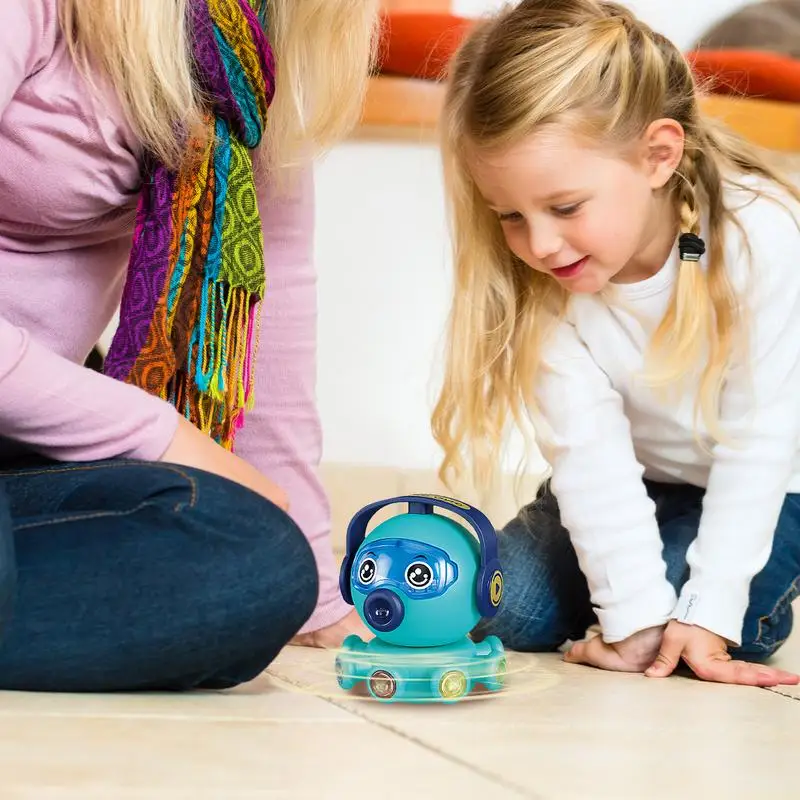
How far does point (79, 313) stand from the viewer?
107 cm

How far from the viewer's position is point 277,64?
1.15m

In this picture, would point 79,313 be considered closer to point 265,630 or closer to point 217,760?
point 265,630

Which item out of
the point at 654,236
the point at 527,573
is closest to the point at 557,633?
the point at 527,573

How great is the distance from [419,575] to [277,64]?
538mm

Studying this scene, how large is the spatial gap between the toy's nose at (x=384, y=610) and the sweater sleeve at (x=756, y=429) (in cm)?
37

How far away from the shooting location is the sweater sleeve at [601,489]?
1.17 meters

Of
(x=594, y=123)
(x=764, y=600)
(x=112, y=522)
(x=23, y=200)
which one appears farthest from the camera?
(x=764, y=600)

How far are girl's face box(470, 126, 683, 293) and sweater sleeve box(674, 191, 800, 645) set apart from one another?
11 centimetres

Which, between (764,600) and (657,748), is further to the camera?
(764,600)

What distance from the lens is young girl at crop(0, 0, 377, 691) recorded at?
826 millimetres

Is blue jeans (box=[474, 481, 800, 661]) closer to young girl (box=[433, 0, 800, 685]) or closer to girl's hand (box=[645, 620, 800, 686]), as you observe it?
young girl (box=[433, 0, 800, 685])

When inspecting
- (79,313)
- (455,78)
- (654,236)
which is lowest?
(79,313)

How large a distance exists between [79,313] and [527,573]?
0.59 m

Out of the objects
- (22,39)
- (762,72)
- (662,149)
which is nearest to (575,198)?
(662,149)
